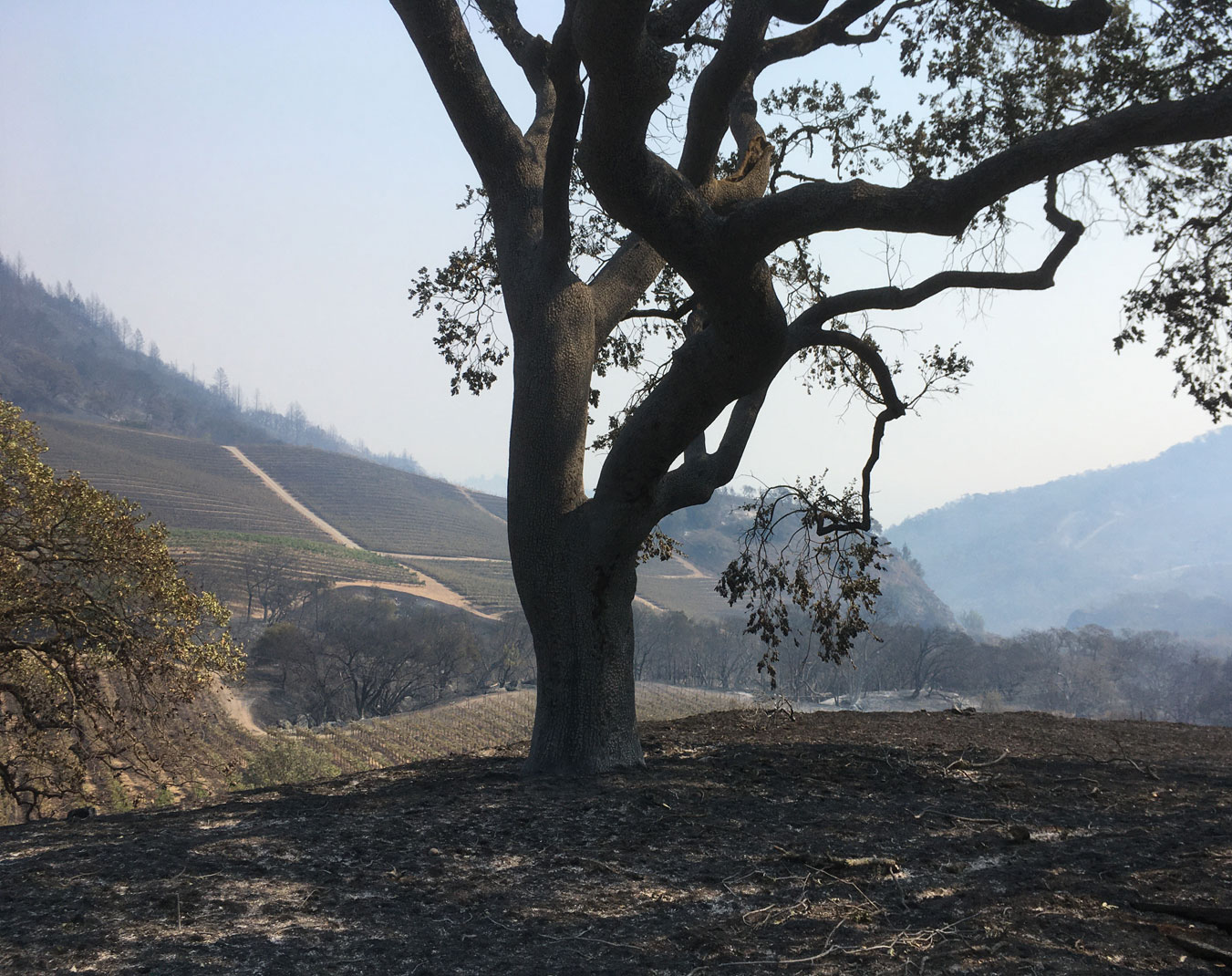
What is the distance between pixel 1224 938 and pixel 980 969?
3.03 ft

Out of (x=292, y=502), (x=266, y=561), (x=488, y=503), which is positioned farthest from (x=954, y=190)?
(x=488, y=503)

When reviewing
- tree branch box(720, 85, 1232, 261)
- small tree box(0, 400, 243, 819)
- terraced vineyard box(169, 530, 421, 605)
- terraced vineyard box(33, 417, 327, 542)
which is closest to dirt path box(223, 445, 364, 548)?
terraced vineyard box(33, 417, 327, 542)

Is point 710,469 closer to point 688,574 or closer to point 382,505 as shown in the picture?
point 382,505

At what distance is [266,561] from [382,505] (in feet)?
163

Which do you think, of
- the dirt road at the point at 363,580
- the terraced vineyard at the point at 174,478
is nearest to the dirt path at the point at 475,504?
the dirt road at the point at 363,580

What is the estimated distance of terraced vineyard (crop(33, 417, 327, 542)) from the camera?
289ft

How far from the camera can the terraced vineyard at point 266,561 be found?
223 feet

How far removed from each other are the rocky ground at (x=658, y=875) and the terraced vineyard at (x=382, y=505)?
102 metres

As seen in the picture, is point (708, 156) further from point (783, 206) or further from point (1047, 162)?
point (1047, 162)

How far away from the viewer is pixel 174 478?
3910 inches

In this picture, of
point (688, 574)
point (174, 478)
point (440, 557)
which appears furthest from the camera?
point (688, 574)

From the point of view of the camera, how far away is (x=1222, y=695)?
65438mm

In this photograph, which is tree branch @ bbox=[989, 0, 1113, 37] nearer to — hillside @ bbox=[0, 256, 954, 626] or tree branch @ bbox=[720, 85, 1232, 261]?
tree branch @ bbox=[720, 85, 1232, 261]

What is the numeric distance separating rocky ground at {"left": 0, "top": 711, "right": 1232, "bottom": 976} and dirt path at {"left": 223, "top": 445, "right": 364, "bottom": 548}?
9471 centimetres
